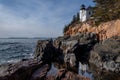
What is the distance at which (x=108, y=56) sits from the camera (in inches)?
1487

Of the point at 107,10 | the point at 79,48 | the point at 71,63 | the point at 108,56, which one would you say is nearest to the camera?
the point at 108,56

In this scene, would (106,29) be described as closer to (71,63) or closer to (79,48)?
(79,48)

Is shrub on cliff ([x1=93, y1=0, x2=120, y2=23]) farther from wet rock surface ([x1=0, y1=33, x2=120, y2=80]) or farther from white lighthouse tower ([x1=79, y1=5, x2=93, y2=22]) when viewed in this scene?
white lighthouse tower ([x1=79, y1=5, x2=93, y2=22])

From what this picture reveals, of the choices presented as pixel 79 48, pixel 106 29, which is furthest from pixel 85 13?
pixel 79 48

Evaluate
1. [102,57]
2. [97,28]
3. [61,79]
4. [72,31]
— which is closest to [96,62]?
[102,57]

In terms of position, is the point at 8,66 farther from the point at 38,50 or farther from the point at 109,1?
the point at 109,1

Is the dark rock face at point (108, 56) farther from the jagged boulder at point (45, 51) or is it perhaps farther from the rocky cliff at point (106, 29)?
the rocky cliff at point (106, 29)

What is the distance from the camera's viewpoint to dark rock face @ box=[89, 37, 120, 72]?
3601cm

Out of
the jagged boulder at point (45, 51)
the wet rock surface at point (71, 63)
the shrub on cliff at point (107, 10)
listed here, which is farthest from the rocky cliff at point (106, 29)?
the jagged boulder at point (45, 51)

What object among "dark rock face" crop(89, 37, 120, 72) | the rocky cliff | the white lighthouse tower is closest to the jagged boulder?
"dark rock face" crop(89, 37, 120, 72)

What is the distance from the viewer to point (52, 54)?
48.6 metres

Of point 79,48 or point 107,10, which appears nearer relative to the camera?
point 79,48

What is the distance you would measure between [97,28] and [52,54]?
29610mm

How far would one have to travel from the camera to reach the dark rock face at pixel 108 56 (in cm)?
3601
